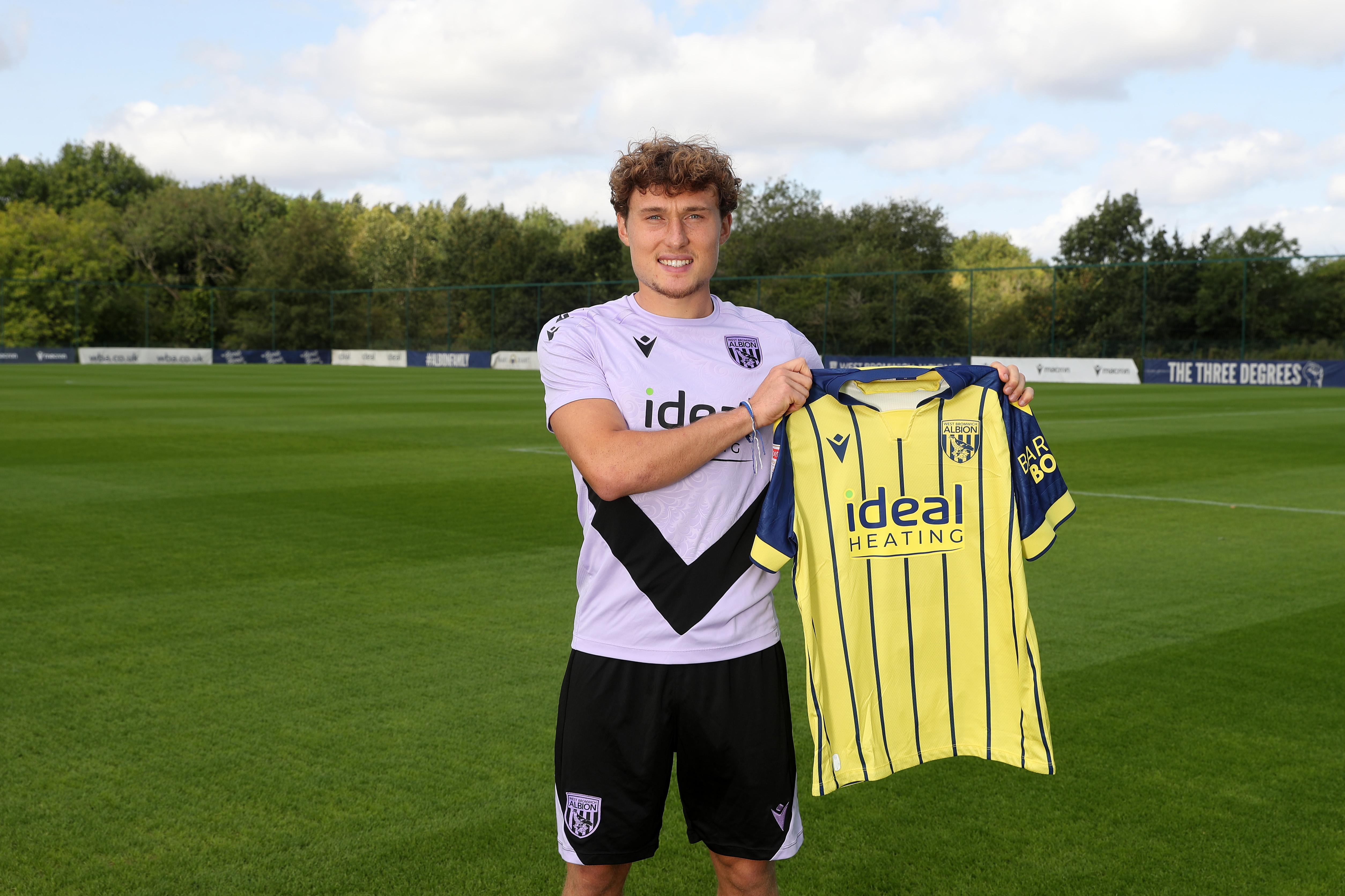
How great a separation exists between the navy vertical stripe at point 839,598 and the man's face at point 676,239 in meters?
0.39

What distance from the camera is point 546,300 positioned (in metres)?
50.9

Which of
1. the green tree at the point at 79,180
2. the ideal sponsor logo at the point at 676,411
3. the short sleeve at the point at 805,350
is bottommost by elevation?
the ideal sponsor logo at the point at 676,411

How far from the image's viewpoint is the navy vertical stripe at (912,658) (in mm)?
2723

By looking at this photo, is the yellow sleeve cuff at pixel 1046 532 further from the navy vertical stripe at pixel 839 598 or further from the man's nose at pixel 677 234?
the man's nose at pixel 677 234

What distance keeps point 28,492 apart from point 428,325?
43098 millimetres

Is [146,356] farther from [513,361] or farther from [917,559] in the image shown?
[917,559]

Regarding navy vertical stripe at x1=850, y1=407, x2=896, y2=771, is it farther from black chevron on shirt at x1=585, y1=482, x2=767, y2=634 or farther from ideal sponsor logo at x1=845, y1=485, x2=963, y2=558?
black chevron on shirt at x1=585, y1=482, x2=767, y2=634

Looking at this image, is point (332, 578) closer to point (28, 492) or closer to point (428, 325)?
point (28, 492)

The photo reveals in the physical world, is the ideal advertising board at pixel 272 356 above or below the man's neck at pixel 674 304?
above

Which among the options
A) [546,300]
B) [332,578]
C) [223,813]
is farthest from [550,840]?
[546,300]

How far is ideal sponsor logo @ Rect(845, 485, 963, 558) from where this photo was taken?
2680 mm

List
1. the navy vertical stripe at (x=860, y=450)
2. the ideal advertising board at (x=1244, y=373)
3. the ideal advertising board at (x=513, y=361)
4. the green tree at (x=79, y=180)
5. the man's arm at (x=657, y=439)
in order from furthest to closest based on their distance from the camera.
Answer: the green tree at (x=79, y=180) < the ideal advertising board at (x=513, y=361) < the ideal advertising board at (x=1244, y=373) < the navy vertical stripe at (x=860, y=450) < the man's arm at (x=657, y=439)

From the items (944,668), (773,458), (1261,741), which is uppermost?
(773,458)

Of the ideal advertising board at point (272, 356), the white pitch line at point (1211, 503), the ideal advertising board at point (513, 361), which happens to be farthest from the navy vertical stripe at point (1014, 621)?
the ideal advertising board at point (272, 356)
